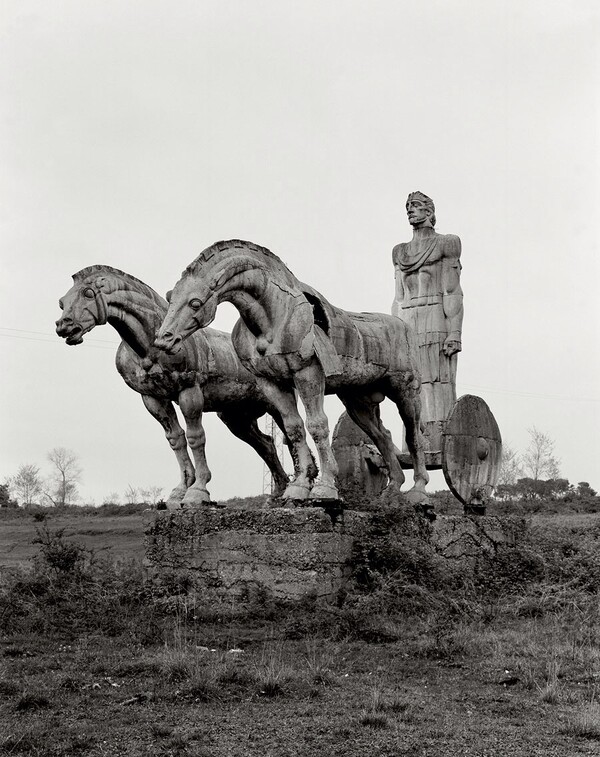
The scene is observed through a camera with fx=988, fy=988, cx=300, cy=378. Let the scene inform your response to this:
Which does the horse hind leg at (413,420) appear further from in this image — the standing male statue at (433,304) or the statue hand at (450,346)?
the statue hand at (450,346)

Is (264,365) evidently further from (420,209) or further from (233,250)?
(420,209)

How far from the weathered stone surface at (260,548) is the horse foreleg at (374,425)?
51.5 inches

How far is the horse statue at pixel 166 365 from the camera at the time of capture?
11.2 m

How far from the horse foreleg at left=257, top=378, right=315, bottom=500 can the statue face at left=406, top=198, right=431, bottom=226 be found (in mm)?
5291

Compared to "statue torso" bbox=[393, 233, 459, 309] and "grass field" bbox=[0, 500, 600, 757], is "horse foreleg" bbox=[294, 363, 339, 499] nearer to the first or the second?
"grass field" bbox=[0, 500, 600, 757]

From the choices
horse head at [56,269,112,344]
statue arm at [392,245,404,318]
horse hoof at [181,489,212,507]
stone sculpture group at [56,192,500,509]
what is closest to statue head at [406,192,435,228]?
statue arm at [392,245,404,318]

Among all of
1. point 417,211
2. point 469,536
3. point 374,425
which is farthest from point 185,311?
point 417,211

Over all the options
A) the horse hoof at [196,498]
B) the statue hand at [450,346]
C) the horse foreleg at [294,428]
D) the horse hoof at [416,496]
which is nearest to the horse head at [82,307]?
the horse foreleg at [294,428]

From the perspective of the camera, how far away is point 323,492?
422 inches

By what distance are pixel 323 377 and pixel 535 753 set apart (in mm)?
5753

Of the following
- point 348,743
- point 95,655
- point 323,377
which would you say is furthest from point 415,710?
point 323,377

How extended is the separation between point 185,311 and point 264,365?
3.95 ft

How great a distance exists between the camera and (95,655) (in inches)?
322

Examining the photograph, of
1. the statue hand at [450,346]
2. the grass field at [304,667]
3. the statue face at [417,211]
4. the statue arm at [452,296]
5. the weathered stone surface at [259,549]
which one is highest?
the statue face at [417,211]
